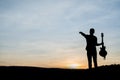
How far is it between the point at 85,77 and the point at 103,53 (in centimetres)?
417

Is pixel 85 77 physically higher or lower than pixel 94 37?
lower

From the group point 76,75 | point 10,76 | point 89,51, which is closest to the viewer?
point 10,76

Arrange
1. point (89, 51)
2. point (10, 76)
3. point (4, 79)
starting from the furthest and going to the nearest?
1. point (89, 51)
2. point (10, 76)
3. point (4, 79)

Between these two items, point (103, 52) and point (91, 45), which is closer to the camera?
point (91, 45)

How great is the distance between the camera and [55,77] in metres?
11.5

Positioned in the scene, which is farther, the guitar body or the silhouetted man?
the guitar body

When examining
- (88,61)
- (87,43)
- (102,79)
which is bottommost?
(102,79)

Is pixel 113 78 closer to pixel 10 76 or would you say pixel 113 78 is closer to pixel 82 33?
pixel 82 33

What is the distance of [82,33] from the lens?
1349 centimetres

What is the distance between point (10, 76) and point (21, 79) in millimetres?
846

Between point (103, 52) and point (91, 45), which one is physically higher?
point (91, 45)

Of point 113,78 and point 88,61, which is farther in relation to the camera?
point 88,61

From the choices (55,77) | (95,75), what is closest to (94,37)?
(95,75)

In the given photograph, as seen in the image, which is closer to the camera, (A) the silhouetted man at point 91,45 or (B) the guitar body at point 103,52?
(A) the silhouetted man at point 91,45
